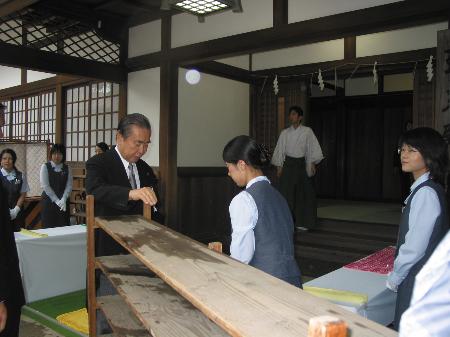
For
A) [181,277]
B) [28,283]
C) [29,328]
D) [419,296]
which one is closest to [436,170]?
[181,277]

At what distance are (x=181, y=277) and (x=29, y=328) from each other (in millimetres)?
3322

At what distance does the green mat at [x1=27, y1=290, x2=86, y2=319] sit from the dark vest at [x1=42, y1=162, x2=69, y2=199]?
2093mm

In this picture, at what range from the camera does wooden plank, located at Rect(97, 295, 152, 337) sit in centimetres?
227

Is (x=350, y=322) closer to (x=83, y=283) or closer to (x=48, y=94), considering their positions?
(x=83, y=283)

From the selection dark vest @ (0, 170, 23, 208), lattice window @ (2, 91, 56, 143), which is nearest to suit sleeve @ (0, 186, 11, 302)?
dark vest @ (0, 170, 23, 208)

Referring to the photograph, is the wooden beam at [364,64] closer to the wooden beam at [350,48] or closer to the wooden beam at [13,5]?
the wooden beam at [350,48]

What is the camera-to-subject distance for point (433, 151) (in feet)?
8.29

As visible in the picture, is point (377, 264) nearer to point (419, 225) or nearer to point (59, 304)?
point (419, 225)

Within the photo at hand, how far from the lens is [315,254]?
21.2 ft

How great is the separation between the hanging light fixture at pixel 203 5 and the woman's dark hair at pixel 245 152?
9.01 ft

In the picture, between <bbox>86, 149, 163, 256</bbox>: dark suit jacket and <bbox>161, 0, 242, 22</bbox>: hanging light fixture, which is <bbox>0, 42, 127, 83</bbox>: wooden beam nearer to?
<bbox>161, 0, 242, 22</bbox>: hanging light fixture

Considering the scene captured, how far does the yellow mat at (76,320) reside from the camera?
12.9 feet

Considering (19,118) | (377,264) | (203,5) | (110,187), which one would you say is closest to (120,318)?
Result: (110,187)

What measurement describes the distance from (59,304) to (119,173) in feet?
8.85
